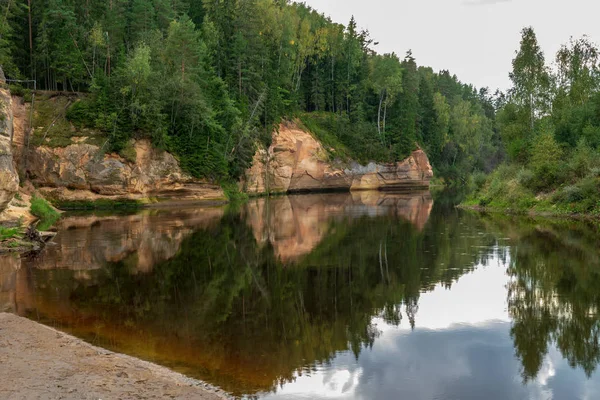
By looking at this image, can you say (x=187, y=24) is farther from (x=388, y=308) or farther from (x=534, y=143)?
(x=388, y=308)

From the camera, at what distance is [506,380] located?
9602mm

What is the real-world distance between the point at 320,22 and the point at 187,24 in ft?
141

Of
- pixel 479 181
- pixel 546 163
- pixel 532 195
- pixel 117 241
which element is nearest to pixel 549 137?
pixel 546 163

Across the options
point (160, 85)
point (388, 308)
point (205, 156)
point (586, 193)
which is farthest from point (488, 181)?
point (388, 308)

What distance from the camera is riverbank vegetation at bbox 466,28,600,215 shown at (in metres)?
38.7

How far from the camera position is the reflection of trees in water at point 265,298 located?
10.7 metres

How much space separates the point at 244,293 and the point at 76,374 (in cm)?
752

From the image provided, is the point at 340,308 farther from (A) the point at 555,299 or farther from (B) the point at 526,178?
(B) the point at 526,178

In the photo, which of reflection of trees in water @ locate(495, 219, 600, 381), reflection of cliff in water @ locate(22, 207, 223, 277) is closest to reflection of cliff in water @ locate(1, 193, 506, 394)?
reflection of cliff in water @ locate(22, 207, 223, 277)

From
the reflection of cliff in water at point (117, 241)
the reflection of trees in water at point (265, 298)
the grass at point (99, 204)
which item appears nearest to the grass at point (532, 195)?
the reflection of trees in water at point (265, 298)

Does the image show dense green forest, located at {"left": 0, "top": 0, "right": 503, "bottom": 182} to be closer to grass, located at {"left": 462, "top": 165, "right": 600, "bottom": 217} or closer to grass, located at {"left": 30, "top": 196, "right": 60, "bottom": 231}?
grass, located at {"left": 30, "top": 196, "right": 60, "bottom": 231}

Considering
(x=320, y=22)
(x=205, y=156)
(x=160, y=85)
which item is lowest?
(x=205, y=156)

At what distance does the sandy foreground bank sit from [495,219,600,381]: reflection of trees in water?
669 centimetres

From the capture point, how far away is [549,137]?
42688 mm
